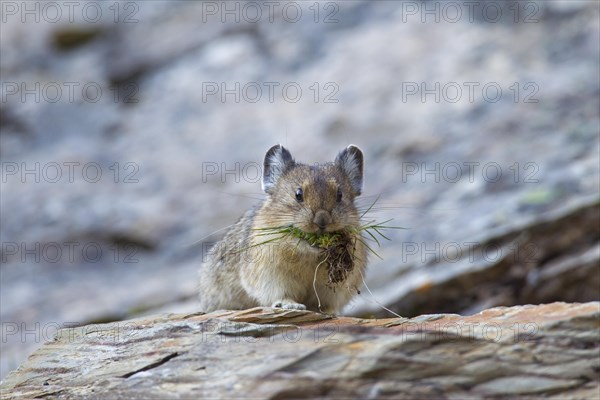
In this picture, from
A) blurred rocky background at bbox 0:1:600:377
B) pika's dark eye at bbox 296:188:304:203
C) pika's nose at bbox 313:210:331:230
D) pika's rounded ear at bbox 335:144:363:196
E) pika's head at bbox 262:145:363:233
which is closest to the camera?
pika's nose at bbox 313:210:331:230

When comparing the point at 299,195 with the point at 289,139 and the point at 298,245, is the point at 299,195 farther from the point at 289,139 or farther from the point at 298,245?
the point at 289,139

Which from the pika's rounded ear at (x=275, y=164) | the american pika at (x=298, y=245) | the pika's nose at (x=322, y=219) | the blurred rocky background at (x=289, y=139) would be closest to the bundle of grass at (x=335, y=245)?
the american pika at (x=298, y=245)

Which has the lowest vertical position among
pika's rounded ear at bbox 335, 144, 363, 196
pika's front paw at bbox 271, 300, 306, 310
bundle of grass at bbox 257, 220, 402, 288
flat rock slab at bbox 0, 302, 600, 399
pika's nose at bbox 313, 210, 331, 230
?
flat rock slab at bbox 0, 302, 600, 399

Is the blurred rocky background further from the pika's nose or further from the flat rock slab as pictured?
the flat rock slab

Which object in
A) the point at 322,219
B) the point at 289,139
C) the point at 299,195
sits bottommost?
the point at 322,219

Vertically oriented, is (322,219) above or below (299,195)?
below

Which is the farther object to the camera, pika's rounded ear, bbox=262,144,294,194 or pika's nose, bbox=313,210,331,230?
pika's rounded ear, bbox=262,144,294,194

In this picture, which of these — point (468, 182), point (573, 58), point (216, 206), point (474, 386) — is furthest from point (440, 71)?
point (474, 386)

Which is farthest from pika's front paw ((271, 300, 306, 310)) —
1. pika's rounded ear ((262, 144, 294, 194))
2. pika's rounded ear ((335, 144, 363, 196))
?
pika's rounded ear ((335, 144, 363, 196))

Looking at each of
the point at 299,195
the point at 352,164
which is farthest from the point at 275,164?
the point at 299,195
